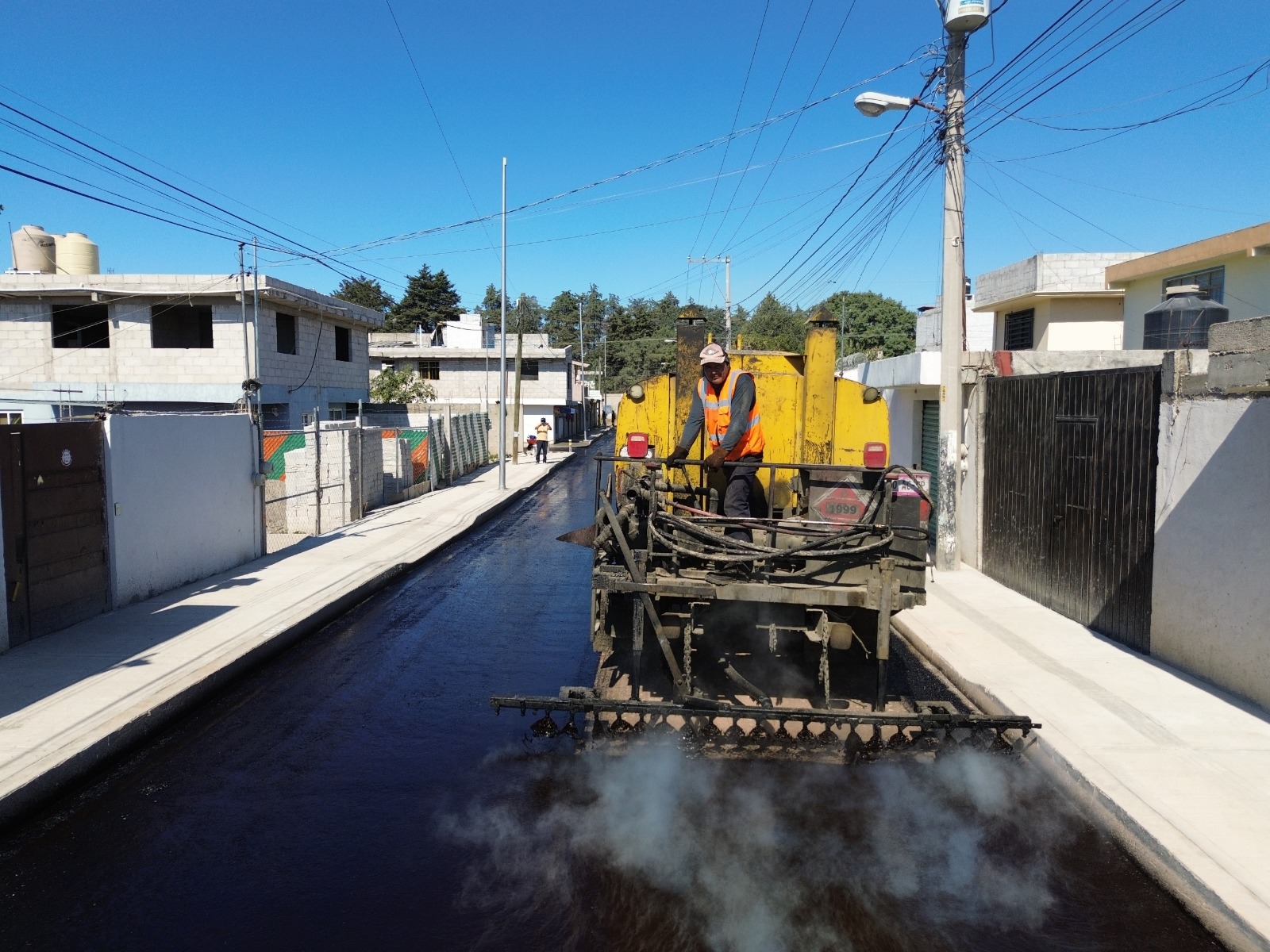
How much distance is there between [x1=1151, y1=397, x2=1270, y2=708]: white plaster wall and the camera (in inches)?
262

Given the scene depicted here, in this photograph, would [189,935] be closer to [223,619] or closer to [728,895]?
[728,895]

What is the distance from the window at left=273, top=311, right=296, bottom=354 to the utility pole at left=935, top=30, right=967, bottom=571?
17.4 meters

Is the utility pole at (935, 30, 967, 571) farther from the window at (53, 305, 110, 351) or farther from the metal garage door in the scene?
the window at (53, 305, 110, 351)

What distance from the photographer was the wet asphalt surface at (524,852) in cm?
388

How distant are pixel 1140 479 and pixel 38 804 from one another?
28.4ft

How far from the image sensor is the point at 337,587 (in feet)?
34.8

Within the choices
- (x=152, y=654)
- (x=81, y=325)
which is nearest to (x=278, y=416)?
(x=81, y=325)

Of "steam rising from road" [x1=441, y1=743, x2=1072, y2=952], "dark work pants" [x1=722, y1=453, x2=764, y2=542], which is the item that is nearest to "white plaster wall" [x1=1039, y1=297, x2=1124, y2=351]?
"dark work pants" [x1=722, y1=453, x2=764, y2=542]

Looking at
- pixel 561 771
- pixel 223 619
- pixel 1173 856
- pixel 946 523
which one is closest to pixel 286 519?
pixel 223 619

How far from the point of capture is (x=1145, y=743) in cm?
588

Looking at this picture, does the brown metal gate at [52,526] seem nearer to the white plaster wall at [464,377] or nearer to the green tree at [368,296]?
the white plaster wall at [464,377]

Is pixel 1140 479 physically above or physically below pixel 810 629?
above

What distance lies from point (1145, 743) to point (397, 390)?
36.0 meters

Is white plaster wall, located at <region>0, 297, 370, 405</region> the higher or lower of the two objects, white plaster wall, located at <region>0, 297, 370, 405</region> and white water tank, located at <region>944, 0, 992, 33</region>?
the lower
